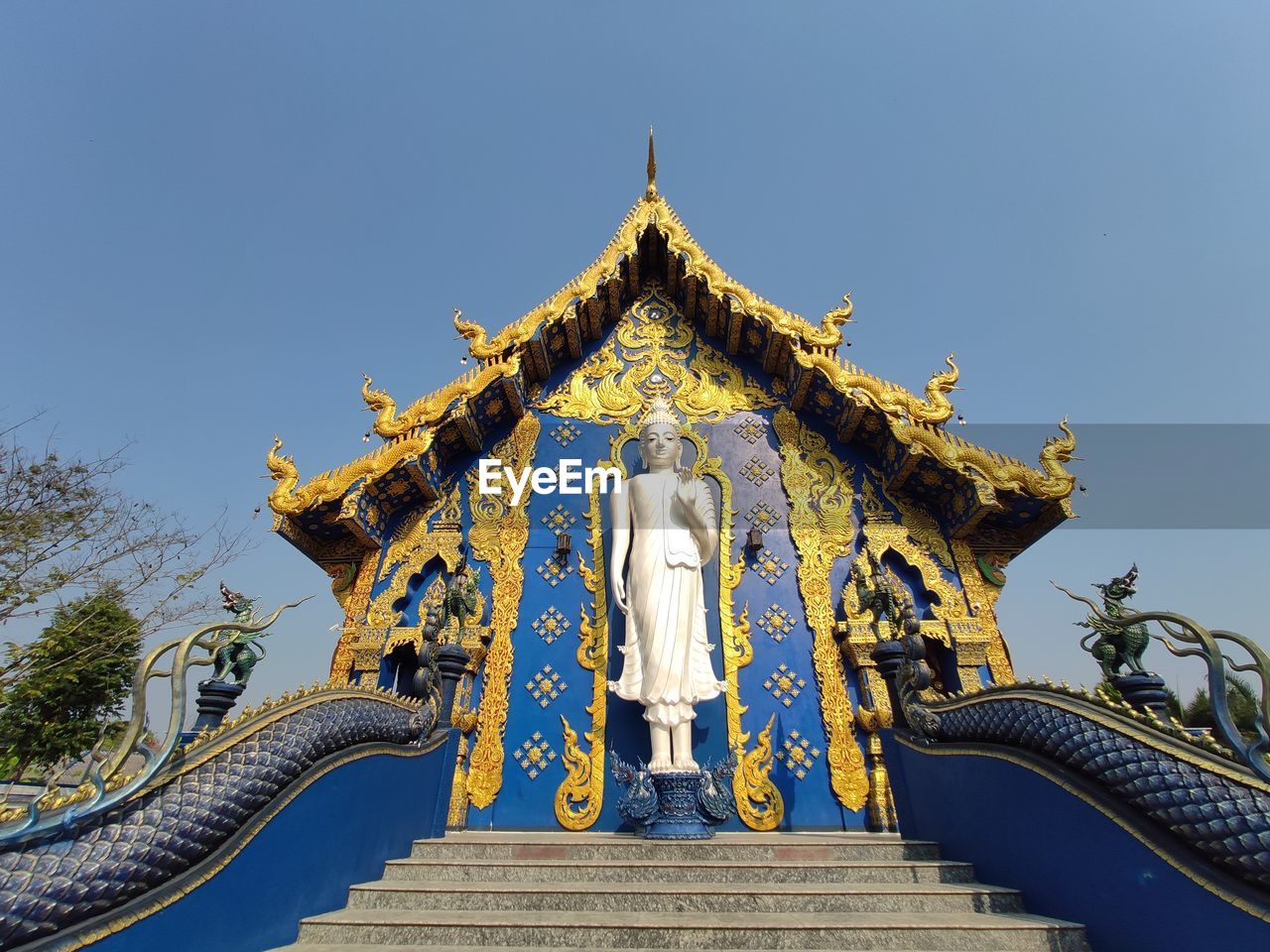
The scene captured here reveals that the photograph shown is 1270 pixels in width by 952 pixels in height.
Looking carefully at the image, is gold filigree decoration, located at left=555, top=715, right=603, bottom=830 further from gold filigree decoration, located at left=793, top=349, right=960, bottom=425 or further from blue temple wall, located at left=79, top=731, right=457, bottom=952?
gold filigree decoration, located at left=793, top=349, right=960, bottom=425

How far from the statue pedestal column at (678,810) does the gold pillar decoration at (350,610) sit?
126 inches

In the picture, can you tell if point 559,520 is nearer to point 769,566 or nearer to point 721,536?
point 721,536

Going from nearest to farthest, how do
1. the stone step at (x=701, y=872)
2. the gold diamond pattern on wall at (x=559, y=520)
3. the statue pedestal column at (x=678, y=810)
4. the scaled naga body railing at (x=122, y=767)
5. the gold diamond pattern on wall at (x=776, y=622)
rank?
the scaled naga body railing at (x=122, y=767) < the stone step at (x=701, y=872) < the statue pedestal column at (x=678, y=810) < the gold diamond pattern on wall at (x=776, y=622) < the gold diamond pattern on wall at (x=559, y=520)

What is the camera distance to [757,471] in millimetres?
7055

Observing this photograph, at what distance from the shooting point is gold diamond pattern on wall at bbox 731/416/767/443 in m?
7.30

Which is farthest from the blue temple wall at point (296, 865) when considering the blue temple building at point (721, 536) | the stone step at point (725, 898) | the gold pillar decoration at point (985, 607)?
the gold pillar decoration at point (985, 607)

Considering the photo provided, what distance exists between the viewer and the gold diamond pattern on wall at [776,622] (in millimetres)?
6117

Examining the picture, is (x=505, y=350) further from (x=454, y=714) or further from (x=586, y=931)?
(x=586, y=931)

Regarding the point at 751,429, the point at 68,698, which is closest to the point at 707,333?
the point at 751,429

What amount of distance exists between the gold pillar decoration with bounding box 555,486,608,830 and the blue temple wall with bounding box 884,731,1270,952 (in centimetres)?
267

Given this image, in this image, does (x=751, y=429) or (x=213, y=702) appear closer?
(x=213, y=702)

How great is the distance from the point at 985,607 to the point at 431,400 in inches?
240

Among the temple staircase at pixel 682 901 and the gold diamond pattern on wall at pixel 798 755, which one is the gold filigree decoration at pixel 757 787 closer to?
the gold diamond pattern on wall at pixel 798 755

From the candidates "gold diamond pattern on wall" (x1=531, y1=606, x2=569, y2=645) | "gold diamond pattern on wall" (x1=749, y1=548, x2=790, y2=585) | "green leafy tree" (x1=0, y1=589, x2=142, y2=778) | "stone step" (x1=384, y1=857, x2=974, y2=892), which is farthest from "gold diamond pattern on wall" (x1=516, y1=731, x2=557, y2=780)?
"green leafy tree" (x1=0, y1=589, x2=142, y2=778)
